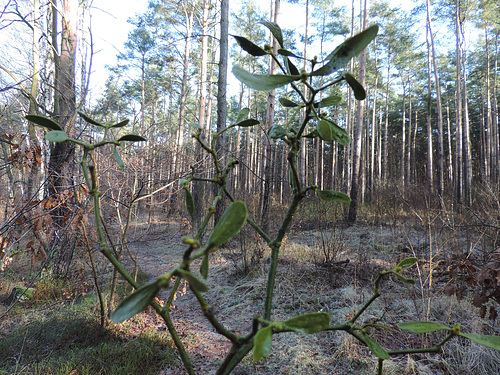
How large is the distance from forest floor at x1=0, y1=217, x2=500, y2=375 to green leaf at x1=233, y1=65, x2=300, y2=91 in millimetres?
1489

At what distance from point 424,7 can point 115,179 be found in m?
17.1

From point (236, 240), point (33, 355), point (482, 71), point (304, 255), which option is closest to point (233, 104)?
point (482, 71)

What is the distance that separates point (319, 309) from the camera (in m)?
3.03

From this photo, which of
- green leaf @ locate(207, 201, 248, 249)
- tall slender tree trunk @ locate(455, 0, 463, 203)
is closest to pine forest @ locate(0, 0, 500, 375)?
green leaf @ locate(207, 201, 248, 249)

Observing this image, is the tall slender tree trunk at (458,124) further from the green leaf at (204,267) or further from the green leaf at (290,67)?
the green leaf at (204,267)

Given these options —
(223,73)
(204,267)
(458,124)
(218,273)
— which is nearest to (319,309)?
(218,273)

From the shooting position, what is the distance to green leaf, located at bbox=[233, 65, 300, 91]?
35cm

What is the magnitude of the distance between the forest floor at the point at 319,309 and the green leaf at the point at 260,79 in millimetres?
1489

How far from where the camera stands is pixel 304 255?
454 centimetres

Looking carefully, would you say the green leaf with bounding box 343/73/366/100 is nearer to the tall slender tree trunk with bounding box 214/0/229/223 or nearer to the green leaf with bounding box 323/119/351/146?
the green leaf with bounding box 323/119/351/146

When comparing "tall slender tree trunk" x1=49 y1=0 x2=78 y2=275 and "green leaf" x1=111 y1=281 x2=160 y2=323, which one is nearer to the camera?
"green leaf" x1=111 y1=281 x2=160 y2=323

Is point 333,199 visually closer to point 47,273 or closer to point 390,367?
point 390,367

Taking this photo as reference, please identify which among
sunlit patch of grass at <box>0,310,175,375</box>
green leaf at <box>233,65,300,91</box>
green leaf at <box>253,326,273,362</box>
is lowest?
sunlit patch of grass at <box>0,310,175,375</box>

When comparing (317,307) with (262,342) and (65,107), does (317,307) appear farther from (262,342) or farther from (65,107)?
(65,107)
